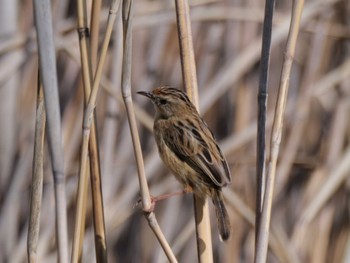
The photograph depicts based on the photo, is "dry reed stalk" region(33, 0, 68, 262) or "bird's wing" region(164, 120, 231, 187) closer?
"dry reed stalk" region(33, 0, 68, 262)

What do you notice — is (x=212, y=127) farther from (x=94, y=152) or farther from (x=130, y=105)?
(x=130, y=105)

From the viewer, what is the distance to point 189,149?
2.93 metres

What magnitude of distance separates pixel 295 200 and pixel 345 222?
0.29m

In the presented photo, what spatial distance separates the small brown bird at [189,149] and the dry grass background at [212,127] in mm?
490

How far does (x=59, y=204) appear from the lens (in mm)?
2023

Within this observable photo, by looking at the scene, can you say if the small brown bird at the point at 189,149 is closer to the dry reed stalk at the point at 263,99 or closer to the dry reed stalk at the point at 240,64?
the dry reed stalk at the point at 263,99

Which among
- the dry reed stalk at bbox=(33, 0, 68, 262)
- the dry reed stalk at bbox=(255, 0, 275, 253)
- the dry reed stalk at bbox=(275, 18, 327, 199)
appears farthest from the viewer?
the dry reed stalk at bbox=(275, 18, 327, 199)

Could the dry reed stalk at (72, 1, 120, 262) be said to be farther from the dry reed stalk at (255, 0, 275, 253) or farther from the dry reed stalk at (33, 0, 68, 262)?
the dry reed stalk at (255, 0, 275, 253)

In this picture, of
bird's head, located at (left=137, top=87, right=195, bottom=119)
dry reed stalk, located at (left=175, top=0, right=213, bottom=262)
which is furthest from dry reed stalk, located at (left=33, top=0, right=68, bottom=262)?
bird's head, located at (left=137, top=87, right=195, bottom=119)

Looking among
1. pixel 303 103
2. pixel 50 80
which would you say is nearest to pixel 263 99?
pixel 50 80

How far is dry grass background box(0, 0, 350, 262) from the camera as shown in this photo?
359 centimetres

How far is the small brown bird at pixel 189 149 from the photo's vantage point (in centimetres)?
277

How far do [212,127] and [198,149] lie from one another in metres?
1.13

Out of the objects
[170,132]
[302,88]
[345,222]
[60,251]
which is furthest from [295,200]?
[60,251]
